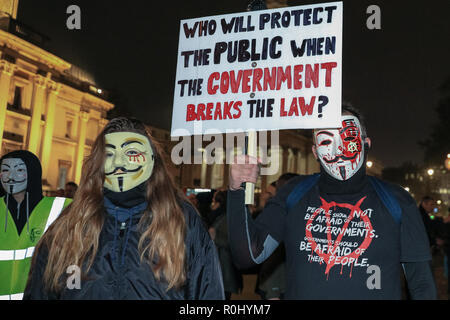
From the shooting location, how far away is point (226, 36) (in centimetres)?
305

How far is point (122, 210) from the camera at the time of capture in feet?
8.14

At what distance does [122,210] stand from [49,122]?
40.1 m

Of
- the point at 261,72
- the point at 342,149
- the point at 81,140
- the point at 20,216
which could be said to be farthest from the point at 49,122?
the point at 342,149

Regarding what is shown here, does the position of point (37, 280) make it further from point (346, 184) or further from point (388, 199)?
point (388, 199)

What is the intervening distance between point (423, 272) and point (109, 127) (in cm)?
197

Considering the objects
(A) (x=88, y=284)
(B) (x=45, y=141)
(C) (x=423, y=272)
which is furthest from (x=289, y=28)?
(B) (x=45, y=141)

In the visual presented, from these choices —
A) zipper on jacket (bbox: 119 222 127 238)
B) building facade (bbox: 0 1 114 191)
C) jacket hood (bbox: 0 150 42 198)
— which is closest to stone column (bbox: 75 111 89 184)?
building facade (bbox: 0 1 114 191)

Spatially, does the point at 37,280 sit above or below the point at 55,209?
below

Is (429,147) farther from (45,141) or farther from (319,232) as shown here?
(319,232)

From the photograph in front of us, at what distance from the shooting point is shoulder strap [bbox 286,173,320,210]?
2.75m

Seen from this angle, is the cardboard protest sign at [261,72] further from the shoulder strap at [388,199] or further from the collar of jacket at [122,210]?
the collar of jacket at [122,210]

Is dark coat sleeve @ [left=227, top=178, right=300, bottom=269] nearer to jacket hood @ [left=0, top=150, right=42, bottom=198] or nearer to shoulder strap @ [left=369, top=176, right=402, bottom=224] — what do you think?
shoulder strap @ [left=369, top=176, right=402, bottom=224]
